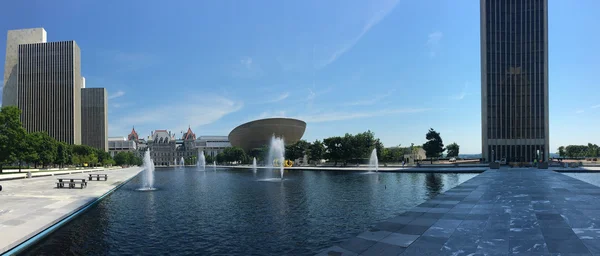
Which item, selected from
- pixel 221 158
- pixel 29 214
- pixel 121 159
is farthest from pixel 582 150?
pixel 121 159

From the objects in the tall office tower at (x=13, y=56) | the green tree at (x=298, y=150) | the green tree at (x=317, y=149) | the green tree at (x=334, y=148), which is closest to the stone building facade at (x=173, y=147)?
the tall office tower at (x=13, y=56)

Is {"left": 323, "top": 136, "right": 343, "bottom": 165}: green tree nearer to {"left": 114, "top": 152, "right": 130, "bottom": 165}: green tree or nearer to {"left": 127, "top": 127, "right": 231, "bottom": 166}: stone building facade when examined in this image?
{"left": 114, "top": 152, "right": 130, "bottom": 165}: green tree

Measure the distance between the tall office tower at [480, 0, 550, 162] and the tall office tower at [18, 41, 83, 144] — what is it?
427 ft

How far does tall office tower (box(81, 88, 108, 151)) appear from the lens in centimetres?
14712

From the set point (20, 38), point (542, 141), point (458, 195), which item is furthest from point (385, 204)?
point (20, 38)

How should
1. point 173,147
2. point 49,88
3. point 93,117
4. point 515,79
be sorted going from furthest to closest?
point 173,147 → point 93,117 → point 49,88 → point 515,79

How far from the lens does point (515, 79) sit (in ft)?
238

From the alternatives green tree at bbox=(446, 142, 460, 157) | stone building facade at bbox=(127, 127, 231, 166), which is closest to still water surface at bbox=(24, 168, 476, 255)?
green tree at bbox=(446, 142, 460, 157)

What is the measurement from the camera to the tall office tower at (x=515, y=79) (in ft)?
233

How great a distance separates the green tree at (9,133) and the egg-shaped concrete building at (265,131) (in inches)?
3975

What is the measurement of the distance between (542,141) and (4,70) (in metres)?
165

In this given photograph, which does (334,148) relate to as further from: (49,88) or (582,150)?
(49,88)

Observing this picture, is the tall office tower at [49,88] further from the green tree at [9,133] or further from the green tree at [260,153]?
the green tree at [9,133]

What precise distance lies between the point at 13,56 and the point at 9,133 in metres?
114
